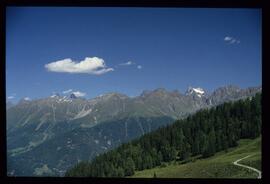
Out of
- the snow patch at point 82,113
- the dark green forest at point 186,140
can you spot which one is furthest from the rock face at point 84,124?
the dark green forest at point 186,140

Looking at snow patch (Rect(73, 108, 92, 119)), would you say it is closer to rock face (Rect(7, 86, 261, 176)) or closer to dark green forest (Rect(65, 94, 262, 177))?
rock face (Rect(7, 86, 261, 176))

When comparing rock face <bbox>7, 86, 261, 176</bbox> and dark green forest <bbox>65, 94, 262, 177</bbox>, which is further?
rock face <bbox>7, 86, 261, 176</bbox>

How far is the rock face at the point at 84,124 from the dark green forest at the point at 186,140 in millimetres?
78743

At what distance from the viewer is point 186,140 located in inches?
877

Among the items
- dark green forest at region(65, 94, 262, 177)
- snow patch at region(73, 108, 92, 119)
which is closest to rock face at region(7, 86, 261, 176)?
snow patch at region(73, 108, 92, 119)

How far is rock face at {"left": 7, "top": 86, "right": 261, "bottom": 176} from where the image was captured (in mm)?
120562

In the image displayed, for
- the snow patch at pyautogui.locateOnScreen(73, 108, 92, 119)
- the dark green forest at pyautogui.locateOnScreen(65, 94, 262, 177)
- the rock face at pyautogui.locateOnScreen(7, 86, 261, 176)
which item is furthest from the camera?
the snow patch at pyautogui.locateOnScreen(73, 108, 92, 119)

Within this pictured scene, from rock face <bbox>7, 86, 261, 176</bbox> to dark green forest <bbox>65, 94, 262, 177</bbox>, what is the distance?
258 feet

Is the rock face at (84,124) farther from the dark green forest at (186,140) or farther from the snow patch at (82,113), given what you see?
the dark green forest at (186,140)

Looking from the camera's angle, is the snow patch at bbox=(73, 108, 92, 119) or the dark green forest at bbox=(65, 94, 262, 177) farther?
the snow patch at bbox=(73, 108, 92, 119)

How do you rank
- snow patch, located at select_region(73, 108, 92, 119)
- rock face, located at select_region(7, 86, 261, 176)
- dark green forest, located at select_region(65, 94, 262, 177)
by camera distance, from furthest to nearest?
snow patch, located at select_region(73, 108, 92, 119) < rock face, located at select_region(7, 86, 261, 176) < dark green forest, located at select_region(65, 94, 262, 177)
